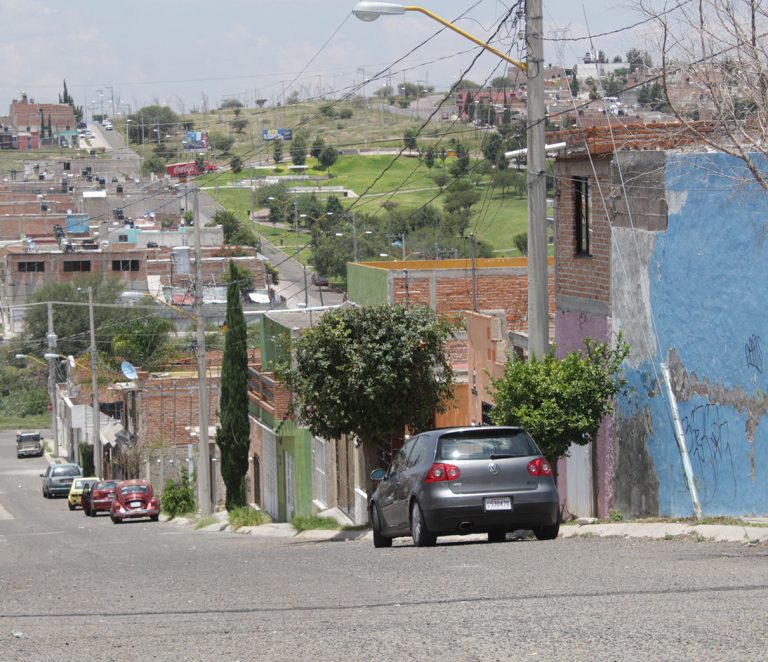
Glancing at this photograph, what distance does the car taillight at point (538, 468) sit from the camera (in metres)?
16.2

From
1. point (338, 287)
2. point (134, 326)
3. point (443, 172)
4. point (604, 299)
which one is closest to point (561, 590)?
point (604, 299)

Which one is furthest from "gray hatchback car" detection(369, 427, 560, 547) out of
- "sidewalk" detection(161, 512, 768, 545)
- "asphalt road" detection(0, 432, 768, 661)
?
"sidewalk" detection(161, 512, 768, 545)

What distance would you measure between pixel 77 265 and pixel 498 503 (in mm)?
112275

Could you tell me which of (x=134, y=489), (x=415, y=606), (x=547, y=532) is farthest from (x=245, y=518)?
(x=415, y=606)

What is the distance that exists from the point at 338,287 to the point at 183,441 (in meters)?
50.3

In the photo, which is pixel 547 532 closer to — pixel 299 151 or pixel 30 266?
pixel 30 266

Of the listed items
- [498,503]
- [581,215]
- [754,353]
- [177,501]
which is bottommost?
[177,501]

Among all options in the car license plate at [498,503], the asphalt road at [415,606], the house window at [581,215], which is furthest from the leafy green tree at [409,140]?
the asphalt road at [415,606]

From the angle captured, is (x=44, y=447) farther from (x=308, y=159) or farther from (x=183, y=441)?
(x=308, y=159)

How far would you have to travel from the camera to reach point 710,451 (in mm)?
18594

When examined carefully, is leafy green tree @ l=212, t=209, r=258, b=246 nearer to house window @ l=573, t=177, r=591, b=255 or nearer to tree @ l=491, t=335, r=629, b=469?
house window @ l=573, t=177, r=591, b=255

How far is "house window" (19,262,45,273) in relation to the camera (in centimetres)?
12469

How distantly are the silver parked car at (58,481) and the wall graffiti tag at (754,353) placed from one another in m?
45.7

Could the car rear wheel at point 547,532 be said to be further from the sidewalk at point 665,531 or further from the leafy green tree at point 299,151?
the leafy green tree at point 299,151
